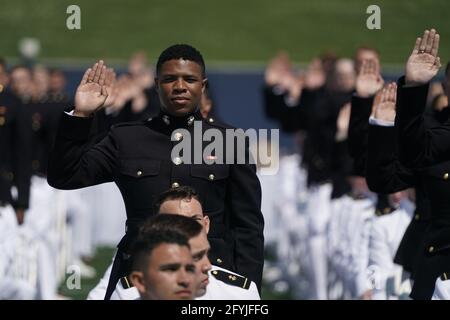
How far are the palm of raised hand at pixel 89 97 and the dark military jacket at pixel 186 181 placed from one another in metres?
0.26

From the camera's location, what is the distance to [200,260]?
252 inches

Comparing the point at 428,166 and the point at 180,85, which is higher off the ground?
the point at 180,85

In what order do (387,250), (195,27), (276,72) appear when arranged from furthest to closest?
1. (195,27)
2. (276,72)
3. (387,250)

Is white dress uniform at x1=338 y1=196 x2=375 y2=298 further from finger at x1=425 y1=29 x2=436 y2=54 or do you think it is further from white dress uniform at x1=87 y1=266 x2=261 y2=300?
white dress uniform at x1=87 y1=266 x2=261 y2=300

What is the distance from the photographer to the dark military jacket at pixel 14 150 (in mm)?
12577

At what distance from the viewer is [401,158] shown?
7.62 m

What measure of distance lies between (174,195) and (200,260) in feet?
2.56

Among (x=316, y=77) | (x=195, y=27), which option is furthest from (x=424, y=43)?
(x=195, y=27)

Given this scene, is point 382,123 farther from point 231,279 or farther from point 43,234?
point 43,234

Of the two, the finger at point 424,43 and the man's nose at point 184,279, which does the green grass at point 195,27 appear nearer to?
the finger at point 424,43

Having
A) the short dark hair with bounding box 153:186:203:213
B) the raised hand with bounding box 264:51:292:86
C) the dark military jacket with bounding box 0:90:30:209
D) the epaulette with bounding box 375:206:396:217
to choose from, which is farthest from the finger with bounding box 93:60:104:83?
the raised hand with bounding box 264:51:292:86

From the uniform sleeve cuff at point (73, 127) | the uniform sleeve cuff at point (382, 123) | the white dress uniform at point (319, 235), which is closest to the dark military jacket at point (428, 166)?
the uniform sleeve cuff at point (382, 123)

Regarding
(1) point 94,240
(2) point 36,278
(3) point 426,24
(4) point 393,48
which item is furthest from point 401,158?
(1) point 94,240
